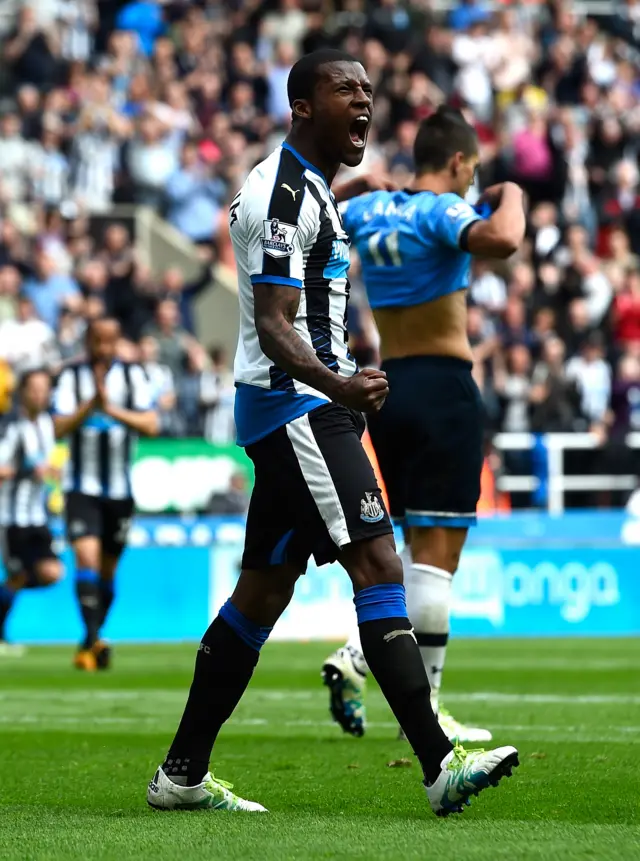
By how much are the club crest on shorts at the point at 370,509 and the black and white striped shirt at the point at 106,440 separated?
25.7 ft

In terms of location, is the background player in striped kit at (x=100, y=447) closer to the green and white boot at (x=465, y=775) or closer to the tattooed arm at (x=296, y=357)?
the tattooed arm at (x=296, y=357)

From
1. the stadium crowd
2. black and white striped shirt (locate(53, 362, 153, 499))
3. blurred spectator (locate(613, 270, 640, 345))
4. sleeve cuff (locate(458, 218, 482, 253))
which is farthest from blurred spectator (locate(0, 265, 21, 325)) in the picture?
sleeve cuff (locate(458, 218, 482, 253))

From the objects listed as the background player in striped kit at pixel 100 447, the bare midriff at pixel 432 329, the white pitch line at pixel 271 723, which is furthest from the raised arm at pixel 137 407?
the bare midriff at pixel 432 329

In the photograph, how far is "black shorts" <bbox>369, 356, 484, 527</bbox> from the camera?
736cm

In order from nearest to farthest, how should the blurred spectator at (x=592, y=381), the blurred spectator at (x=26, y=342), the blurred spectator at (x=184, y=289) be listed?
the blurred spectator at (x=26, y=342) → the blurred spectator at (x=592, y=381) → the blurred spectator at (x=184, y=289)

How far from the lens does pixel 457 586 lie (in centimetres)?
1686

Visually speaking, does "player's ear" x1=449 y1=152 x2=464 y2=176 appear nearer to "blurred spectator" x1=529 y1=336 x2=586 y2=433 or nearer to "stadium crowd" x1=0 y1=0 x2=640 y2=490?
"stadium crowd" x1=0 y1=0 x2=640 y2=490

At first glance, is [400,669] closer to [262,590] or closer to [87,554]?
[262,590]

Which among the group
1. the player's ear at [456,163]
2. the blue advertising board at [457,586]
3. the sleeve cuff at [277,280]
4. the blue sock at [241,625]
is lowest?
the blue advertising board at [457,586]

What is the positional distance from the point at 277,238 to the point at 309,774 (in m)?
2.12

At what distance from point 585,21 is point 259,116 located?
6.44 m

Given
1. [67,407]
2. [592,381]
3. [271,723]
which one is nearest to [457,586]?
[592,381]

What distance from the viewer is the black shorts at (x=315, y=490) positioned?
5234 mm

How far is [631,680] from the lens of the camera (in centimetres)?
1112
